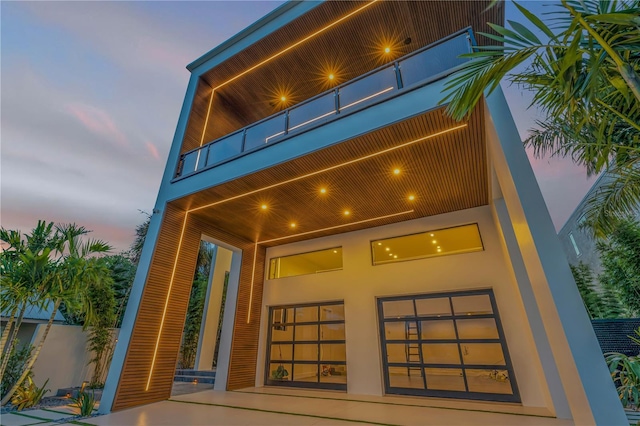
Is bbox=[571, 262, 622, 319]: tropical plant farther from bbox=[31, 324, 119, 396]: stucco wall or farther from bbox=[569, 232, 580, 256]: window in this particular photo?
bbox=[31, 324, 119, 396]: stucco wall

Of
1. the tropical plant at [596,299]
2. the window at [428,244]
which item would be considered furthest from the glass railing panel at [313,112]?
the tropical plant at [596,299]

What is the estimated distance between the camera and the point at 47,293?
4.92m

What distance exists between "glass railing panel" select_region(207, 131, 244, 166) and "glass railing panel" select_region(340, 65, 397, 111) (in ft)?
7.51

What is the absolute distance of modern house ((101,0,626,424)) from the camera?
4078 millimetres

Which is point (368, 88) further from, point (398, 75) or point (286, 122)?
point (286, 122)

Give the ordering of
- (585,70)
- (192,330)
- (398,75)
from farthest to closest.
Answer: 1. (192,330)
2. (398,75)
3. (585,70)

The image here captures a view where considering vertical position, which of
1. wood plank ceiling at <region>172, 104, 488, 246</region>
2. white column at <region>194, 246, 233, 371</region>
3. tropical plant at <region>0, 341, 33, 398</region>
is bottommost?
tropical plant at <region>0, 341, 33, 398</region>

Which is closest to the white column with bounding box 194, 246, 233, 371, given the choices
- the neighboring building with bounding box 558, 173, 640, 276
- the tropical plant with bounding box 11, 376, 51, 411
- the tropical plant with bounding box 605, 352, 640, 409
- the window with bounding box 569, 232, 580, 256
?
the tropical plant with bounding box 11, 376, 51, 411

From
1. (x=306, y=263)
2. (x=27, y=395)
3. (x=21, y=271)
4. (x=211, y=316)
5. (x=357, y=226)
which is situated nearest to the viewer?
(x=21, y=271)

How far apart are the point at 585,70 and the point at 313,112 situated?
3762 mm

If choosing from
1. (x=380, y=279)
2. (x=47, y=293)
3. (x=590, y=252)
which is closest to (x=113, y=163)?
(x=47, y=293)

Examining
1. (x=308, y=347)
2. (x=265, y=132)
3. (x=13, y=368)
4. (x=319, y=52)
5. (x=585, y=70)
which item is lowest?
(x=13, y=368)

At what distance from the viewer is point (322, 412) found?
181 inches

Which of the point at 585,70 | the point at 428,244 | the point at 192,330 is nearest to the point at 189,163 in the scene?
the point at 428,244
